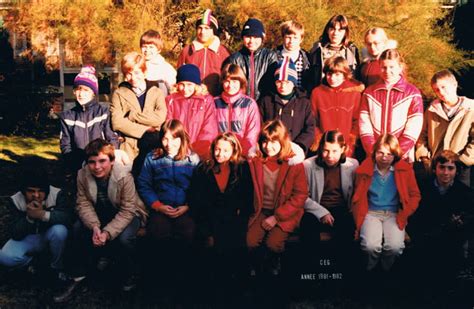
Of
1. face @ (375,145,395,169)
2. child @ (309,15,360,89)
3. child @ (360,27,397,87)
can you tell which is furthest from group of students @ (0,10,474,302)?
child @ (309,15,360,89)

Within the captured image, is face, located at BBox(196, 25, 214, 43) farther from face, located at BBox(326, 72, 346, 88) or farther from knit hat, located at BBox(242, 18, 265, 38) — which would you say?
face, located at BBox(326, 72, 346, 88)

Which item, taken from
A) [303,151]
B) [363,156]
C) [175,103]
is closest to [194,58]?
[175,103]

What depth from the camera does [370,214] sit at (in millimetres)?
4117

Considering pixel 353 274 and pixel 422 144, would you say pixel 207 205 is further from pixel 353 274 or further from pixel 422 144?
pixel 422 144

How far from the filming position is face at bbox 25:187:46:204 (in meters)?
4.14

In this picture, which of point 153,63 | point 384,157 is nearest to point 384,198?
point 384,157

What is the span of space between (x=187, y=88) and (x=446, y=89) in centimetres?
219

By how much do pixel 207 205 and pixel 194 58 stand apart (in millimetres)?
1835

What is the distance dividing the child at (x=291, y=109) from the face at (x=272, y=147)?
1.92 ft

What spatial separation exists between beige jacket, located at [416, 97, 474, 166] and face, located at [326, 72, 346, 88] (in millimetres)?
824

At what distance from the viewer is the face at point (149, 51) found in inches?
207

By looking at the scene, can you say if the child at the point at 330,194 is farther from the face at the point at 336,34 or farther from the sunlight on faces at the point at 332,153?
the face at the point at 336,34

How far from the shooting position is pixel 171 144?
13.6 feet

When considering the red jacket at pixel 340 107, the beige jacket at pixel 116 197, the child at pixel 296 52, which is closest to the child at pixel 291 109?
the red jacket at pixel 340 107
